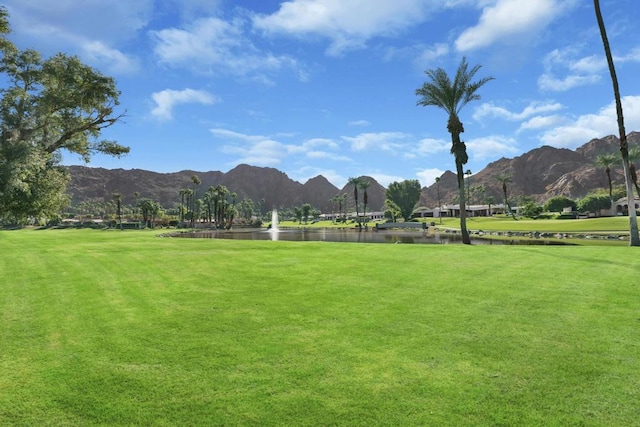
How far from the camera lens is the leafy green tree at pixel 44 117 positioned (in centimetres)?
1312

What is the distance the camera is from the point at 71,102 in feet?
49.5

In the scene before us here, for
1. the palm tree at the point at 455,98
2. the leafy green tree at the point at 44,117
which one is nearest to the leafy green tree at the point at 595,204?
the palm tree at the point at 455,98

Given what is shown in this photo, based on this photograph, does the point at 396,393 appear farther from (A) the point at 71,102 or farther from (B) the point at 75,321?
(A) the point at 71,102

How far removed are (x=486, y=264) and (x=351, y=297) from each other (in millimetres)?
8425

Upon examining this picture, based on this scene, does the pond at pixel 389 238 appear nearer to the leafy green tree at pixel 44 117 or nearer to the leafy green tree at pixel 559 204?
the leafy green tree at pixel 44 117

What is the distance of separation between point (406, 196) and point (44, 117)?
136 metres

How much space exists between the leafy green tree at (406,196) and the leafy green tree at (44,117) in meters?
134

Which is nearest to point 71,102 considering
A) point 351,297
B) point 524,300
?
point 351,297

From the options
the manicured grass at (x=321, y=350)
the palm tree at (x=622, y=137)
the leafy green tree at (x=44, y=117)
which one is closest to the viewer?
the manicured grass at (x=321, y=350)

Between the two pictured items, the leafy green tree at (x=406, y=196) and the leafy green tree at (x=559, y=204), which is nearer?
the leafy green tree at (x=559, y=204)

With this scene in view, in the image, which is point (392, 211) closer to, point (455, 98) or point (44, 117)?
point (455, 98)

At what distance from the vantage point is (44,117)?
14539 millimetres

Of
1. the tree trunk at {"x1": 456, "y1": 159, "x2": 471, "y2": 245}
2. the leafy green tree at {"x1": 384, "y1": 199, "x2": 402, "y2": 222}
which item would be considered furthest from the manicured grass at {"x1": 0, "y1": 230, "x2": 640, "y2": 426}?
the leafy green tree at {"x1": 384, "y1": 199, "x2": 402, "y2": 222}

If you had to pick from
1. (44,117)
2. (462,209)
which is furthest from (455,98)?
(44,117)
